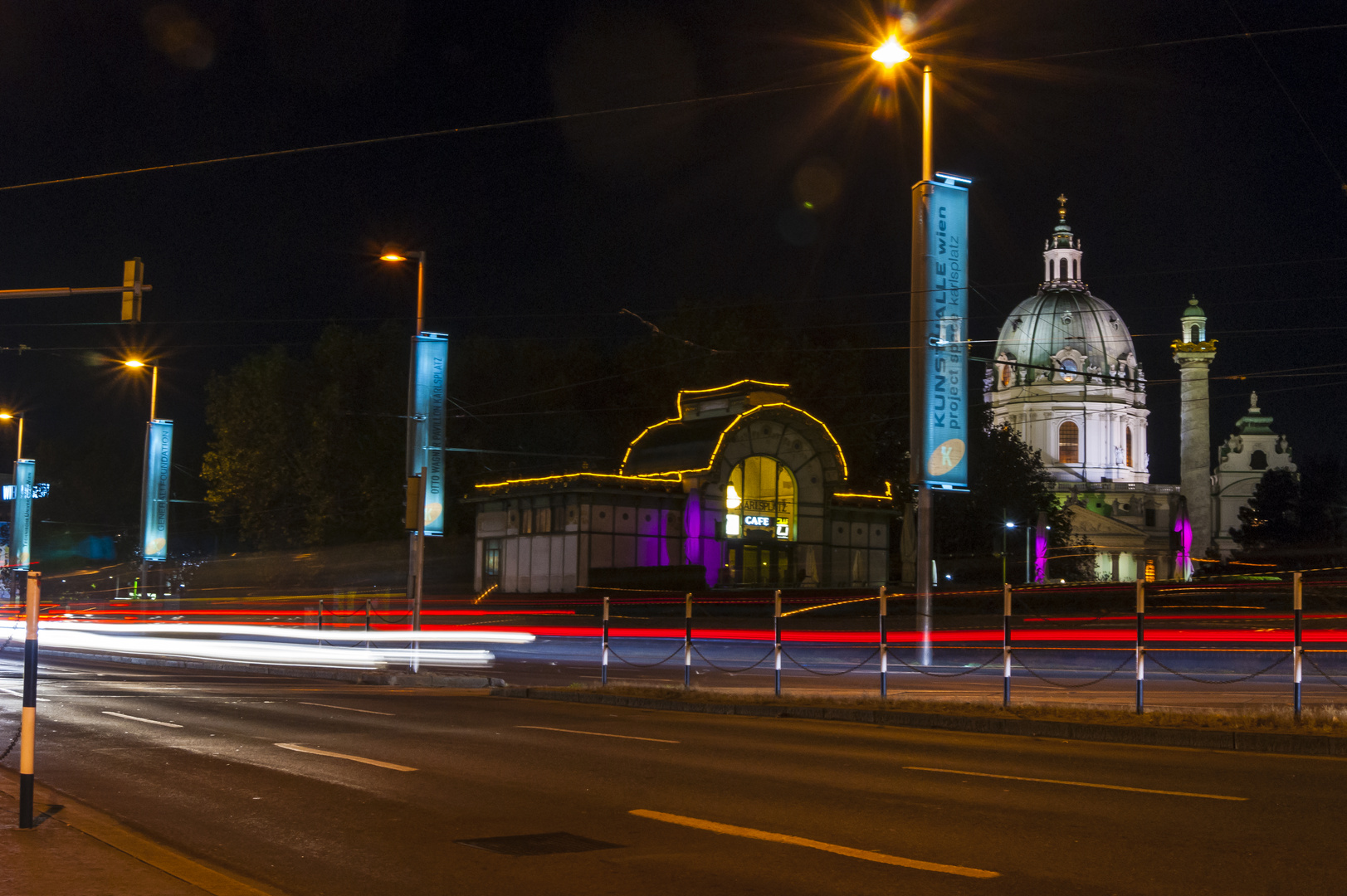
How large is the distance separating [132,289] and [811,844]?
54.1 feet

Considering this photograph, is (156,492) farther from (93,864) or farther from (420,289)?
(93,864)

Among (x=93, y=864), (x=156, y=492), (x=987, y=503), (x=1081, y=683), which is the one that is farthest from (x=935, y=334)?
(x=987, y=503)

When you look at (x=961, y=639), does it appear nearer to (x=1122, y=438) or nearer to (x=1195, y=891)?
(x=1195, y=891)

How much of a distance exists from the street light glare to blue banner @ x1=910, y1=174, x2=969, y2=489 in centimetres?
420

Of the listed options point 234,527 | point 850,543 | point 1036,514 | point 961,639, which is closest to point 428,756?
point 961,639

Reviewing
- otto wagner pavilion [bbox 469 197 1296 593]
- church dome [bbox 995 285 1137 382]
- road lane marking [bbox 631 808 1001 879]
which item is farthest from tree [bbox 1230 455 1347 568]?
road lane marking [bbox 631 808 1001 879]

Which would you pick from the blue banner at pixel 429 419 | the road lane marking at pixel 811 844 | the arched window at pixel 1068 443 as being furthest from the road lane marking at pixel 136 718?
the arched window at pixel 1068 443

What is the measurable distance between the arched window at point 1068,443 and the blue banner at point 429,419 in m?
118

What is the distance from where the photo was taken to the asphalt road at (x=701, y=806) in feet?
23.9

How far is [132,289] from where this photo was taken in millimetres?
20875

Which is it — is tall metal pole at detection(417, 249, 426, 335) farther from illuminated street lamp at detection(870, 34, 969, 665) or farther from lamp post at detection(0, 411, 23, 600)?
lamp post at detection(0, 411, 23, 600)

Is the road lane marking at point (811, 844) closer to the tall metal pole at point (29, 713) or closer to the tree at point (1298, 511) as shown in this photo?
the tall metal pole at point (29, 713)

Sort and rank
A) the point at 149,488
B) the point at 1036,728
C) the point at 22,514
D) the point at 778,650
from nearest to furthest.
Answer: the point at 1036,728, the point at 778,650, the point at 149,488, the point at 22,514

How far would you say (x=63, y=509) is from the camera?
113500 millimetres
